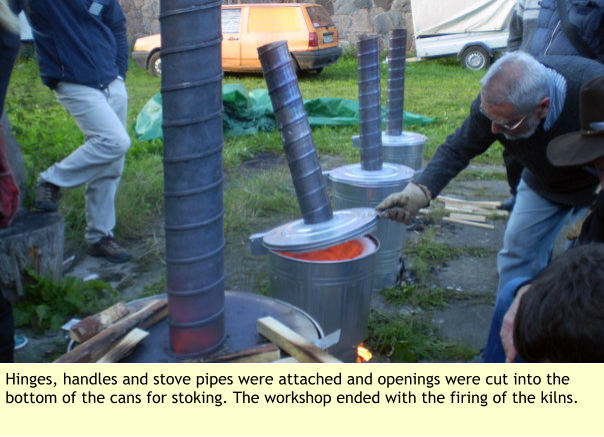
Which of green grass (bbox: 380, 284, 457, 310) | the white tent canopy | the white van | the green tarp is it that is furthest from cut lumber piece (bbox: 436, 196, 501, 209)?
the white tent canopy

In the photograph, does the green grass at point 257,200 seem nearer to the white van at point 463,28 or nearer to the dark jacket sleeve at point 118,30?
the dark jacket sleeve at point 118,30

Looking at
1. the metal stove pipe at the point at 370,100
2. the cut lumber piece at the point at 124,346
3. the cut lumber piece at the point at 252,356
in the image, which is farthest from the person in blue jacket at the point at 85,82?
the cut lumber piece at the point at 252,356

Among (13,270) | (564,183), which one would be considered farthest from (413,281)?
(13,270)

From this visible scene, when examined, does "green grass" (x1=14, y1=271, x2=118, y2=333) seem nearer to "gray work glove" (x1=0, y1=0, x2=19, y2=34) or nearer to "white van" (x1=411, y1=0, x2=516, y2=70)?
"gray work glove" (x1=0, y1=0, x2=19, y2=34)

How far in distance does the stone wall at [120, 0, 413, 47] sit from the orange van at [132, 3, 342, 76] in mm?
3115

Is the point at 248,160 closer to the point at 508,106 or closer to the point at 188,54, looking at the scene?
the point at 508,106

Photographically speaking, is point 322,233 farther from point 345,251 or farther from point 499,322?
point 499,322

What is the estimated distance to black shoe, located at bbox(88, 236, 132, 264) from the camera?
4.19 m

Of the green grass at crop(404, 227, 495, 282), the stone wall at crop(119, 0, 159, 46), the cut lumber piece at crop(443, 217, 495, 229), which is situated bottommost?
the green grass at crop(404, 227, 495, 282)

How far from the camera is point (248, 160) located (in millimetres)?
7273

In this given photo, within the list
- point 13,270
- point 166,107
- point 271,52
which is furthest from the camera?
point 13,270
